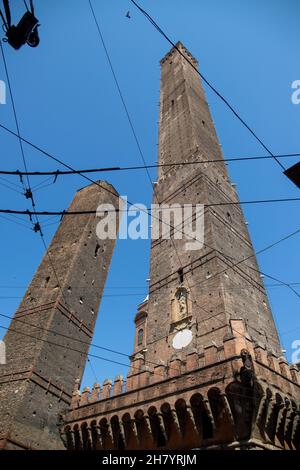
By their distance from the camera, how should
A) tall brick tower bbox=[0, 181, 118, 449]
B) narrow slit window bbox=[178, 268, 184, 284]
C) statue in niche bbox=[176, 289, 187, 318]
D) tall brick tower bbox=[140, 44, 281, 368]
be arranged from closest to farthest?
tall brick tower bbox=[140, 44, 281, 368] → statue in niche bbox=[176, 289, 187, 318] → tall brick tower bbox=[0, 181, 118, 449] → narrow slit window bbox=[178, 268, 184, 284]

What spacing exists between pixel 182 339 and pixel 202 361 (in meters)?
2.10

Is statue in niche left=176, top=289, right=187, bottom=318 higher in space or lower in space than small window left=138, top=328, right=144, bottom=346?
lower

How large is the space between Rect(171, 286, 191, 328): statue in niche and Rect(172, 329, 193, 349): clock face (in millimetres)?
296

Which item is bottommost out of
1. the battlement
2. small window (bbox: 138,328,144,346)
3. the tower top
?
the battlement

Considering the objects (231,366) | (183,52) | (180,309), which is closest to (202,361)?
(231,366)

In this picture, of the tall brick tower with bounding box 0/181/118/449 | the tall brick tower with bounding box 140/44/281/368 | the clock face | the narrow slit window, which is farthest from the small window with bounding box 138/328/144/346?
the clock face

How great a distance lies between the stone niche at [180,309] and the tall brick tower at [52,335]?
494 cm

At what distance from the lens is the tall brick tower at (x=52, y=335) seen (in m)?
11.4

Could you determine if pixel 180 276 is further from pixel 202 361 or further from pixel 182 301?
pixel 202 361

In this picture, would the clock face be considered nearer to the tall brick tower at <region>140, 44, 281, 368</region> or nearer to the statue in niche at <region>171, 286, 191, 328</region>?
the tall brick tower at <region>140, 44, 281, 368</region>

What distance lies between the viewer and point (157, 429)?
8.43 m

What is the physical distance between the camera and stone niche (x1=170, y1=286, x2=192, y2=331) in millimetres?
10883

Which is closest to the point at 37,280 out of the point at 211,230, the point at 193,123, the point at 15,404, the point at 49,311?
the point at 49,311
